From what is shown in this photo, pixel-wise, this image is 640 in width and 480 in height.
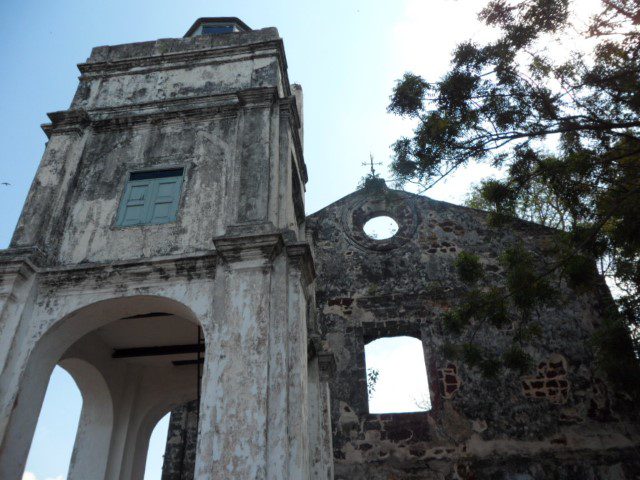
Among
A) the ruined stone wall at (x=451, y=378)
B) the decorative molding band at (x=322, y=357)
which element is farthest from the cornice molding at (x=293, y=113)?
the ruined stone wall at (x=451, y=378)

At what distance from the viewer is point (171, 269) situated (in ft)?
16.7

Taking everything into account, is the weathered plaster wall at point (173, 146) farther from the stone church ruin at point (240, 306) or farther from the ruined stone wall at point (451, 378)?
the ruined stone wall at point (451, 378)

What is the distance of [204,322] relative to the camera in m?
4.75

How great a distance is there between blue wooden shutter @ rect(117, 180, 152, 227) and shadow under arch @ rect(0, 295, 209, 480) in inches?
36.0

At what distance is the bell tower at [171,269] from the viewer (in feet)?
14.4

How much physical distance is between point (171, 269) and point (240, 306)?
33.9 inches

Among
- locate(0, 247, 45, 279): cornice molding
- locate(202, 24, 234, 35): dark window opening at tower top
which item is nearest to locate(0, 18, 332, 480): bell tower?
locate(0, 247, 45, 279): cornice molding

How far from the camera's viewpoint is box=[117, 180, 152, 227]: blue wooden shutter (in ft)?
18.5

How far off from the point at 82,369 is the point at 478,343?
568 cm

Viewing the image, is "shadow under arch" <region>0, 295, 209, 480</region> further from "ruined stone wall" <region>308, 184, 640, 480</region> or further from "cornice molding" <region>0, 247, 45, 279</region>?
"ruined stone wall" <region>308, 184, 640, 480</region>

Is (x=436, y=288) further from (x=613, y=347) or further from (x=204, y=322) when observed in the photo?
(x=204, y=322)

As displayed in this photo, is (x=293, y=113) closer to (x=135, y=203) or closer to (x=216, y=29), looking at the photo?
(x=135, y=203)

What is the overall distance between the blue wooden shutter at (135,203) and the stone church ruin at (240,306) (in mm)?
23

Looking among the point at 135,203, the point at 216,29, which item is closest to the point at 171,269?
the point at 135,203
